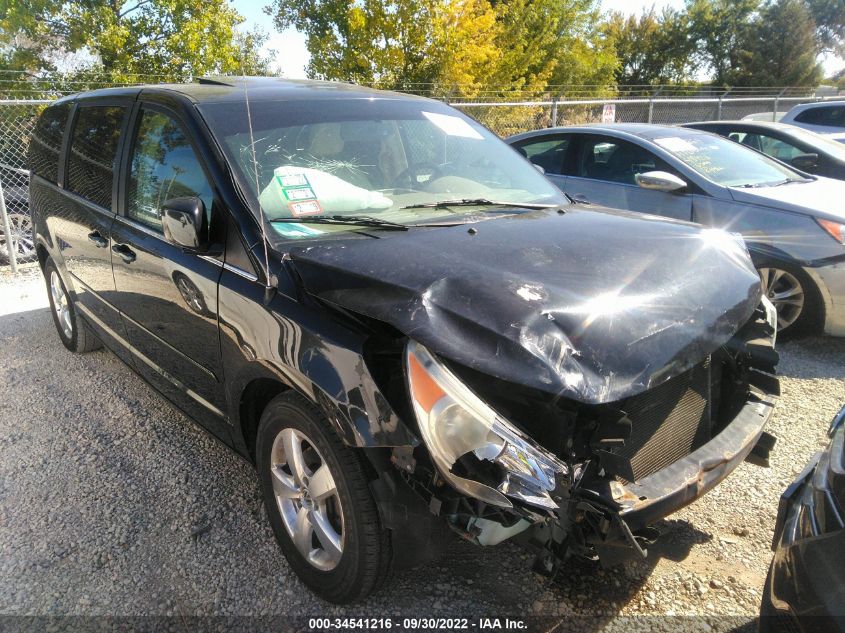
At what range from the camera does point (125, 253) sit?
3221mm

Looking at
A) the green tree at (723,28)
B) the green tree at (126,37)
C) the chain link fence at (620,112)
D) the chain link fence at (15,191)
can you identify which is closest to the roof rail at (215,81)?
the chain link fence at (15,191)

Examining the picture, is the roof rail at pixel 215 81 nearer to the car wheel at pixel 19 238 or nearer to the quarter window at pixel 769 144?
the car wheel at pixel 19 238

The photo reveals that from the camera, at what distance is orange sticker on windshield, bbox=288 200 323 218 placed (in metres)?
2.55

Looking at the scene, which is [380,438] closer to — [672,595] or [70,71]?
[672,595]

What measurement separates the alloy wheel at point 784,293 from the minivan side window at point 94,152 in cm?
449

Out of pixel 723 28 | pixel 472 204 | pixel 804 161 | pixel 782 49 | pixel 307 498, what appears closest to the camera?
pixel 307 498

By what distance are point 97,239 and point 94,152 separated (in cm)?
57

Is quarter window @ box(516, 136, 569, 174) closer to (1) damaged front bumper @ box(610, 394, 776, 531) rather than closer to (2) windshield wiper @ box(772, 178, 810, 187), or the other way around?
(2) windshield wiper @ box(772, 178, 810, 187)

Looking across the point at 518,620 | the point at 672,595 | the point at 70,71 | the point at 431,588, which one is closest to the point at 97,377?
the point at 431,588

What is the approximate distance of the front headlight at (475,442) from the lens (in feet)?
5.70

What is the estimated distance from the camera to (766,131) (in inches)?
302

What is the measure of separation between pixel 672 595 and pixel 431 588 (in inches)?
36.0

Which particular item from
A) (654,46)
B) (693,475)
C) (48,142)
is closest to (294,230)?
(693,475)

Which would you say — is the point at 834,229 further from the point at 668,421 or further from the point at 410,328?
the point at 410,328
